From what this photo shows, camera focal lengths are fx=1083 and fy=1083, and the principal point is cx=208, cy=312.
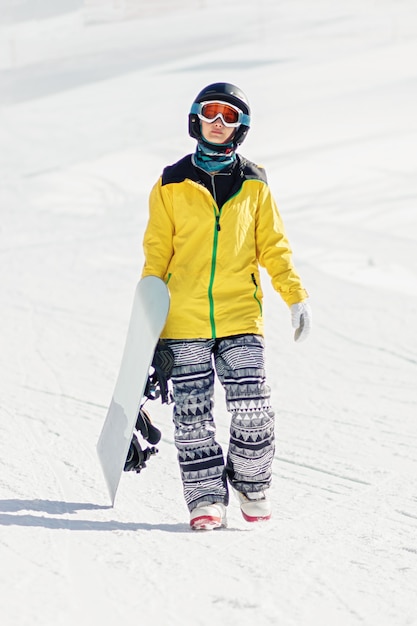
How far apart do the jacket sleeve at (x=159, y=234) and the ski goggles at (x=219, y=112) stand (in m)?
0.28

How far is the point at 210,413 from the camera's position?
3.82 metres

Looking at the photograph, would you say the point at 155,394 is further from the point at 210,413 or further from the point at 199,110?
the point at 199,110

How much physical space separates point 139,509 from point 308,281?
499 cm

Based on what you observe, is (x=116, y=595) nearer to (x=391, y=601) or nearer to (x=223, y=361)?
(x=391, y=601)

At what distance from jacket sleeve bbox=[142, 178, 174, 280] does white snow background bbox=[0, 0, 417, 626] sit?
0.88 meters

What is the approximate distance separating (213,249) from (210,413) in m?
0.58

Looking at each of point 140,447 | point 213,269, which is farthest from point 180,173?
point 140,447

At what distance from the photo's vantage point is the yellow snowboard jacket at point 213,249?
3703mm

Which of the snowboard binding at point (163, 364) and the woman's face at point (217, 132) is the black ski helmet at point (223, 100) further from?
the snowboard binding at point (163, 364)

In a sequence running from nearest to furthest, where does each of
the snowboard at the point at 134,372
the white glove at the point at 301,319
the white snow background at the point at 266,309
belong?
the white snow background at the point at 266,309 → the snowboard at the point at 134,372 → the white glove at the point at 301,319

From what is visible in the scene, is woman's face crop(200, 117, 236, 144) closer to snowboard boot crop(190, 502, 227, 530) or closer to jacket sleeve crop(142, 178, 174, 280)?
jacket sleeve crop(142, 178, 174, 280)

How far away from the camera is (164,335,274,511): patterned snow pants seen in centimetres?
373

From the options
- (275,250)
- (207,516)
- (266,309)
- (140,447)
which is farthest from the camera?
(266,309)

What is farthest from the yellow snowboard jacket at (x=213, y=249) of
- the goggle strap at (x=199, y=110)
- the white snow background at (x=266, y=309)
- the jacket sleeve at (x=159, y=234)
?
the white snow background at (x=266, y=309)
